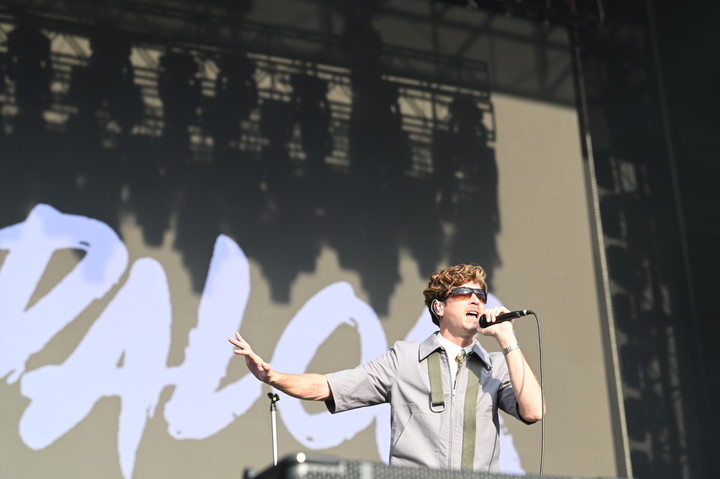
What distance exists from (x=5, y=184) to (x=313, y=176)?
1639mm

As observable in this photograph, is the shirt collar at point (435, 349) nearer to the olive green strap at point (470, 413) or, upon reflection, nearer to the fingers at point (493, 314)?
the olive green strap at point (470, 413)

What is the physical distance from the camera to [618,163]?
6.64m

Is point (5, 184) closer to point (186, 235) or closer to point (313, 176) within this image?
point (186, 235)

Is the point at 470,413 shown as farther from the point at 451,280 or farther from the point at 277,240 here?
the point at 277,240

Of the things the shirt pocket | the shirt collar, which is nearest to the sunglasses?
the shirt collar

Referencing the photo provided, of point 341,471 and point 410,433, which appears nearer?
point 341,471

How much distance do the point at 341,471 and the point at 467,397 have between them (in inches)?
42.3

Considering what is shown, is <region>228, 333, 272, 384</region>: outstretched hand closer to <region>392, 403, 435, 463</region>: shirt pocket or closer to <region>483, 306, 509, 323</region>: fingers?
<region>392, 403, 435, 463</region>: shirt pocket

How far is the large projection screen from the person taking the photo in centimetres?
484

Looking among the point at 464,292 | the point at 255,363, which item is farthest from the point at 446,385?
the point at 255,363

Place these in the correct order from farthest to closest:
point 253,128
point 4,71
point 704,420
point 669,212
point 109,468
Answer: point 669,212, point 704,420, point 253,128, point 4,71, point 109,468

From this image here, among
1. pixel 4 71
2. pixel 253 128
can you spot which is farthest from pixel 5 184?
pixel 253 128

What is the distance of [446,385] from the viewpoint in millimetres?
2979

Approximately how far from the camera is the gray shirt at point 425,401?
287 centimetres
